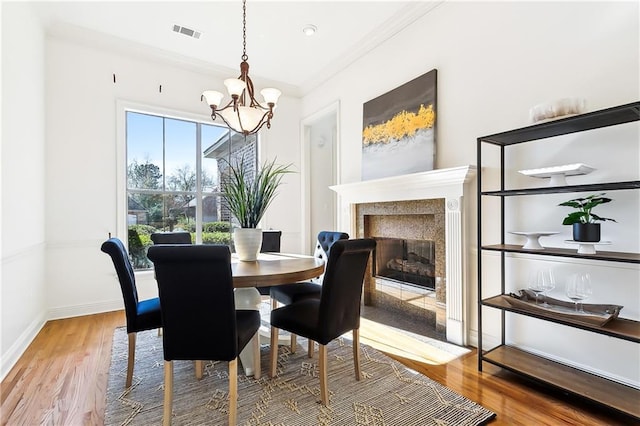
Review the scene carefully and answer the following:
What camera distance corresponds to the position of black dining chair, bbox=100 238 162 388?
1.90 m

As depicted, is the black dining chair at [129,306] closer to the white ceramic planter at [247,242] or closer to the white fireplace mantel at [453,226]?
the white ceramic planter at [247,242]

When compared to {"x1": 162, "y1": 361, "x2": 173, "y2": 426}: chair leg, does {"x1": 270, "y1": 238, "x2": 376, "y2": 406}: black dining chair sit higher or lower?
higher

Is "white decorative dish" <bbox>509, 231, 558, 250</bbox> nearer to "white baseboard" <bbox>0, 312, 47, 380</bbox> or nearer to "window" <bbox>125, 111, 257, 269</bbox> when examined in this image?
"white baseboard" <bbox>0, 312, 47, 380</bbox>

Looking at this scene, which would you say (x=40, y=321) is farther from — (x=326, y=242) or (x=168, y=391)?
(x=326, y=242)

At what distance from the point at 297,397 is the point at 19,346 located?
7.68ft

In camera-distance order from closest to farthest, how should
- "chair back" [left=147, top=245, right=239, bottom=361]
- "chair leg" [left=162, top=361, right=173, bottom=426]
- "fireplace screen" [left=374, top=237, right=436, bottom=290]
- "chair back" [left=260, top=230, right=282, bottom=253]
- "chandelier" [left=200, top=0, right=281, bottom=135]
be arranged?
"chair back" [left=147, top=245, right=239, bottom=361] < "chair leg" [left=162, top=361, right=173, bottom=426] < "chandelier" [left=200, top=0, right=281, bottom=135] < "fireplace screen" [left=374, top=237, right=436, bottom=290] < "chair back" [left=260, top=230, right=282, bottom=253]

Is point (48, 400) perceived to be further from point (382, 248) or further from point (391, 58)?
point (391, 58)

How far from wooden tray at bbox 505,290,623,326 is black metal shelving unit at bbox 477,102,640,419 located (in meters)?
0.03

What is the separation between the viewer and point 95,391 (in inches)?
77.8

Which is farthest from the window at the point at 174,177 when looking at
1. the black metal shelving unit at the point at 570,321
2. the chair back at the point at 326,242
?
the black metal shelving unit at the point at 570,321

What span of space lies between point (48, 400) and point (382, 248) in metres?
3.23

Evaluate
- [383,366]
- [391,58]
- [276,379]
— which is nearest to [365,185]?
[391,58]

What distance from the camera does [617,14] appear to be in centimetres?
190

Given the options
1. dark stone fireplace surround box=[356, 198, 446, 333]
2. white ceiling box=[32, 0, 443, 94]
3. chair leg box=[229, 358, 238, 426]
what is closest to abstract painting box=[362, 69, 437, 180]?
dark stone fireplace surround box=[356, 198, 446, 333]
